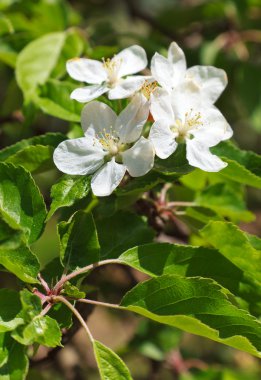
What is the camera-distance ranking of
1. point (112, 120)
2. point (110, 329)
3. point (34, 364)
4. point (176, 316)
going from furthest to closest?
1. point (110, 329)
2. point (34, 364)
3. point (112, 120)
4. point (176, 316)

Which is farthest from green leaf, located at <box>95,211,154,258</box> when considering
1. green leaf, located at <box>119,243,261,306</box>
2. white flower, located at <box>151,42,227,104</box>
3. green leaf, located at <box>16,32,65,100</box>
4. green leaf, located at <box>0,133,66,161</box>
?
green leaf, located at <box>16,32,65,100</box>

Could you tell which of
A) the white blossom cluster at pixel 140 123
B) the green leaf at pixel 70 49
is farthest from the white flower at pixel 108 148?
the green leaf at pixel 70 49

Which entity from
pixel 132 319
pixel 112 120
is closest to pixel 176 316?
pixel 112 120

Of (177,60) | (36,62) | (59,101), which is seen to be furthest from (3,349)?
(36,62)

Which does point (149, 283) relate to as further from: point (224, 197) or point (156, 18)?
point (156, 18)

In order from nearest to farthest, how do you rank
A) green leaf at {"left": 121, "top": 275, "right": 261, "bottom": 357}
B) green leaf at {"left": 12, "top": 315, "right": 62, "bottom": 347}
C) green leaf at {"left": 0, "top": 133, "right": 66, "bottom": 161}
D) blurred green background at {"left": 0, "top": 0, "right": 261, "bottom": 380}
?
A: green leaf at {"left": 12, "top": 315, "right": 62, "bottom": 347} < green leaf at {"left": 121, "top": 275, "right": 261, "bottom": 357} < green leaf at {"left": 0, "top": 133, "right": 66, "bottom": 161} < blurred green background at {"left": 0, "top": 0, "right": 261, "bottom": 380}

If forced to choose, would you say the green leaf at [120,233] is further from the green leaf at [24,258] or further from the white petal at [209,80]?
the white petal at [209,80]

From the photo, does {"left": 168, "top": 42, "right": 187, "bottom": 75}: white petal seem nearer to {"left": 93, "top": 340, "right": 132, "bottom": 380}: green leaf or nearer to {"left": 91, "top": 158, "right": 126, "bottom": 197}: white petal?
{"left": 91, "top": 158, "right": 126, "bottom": 197}: white petal

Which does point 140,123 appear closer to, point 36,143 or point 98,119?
point 98,119
